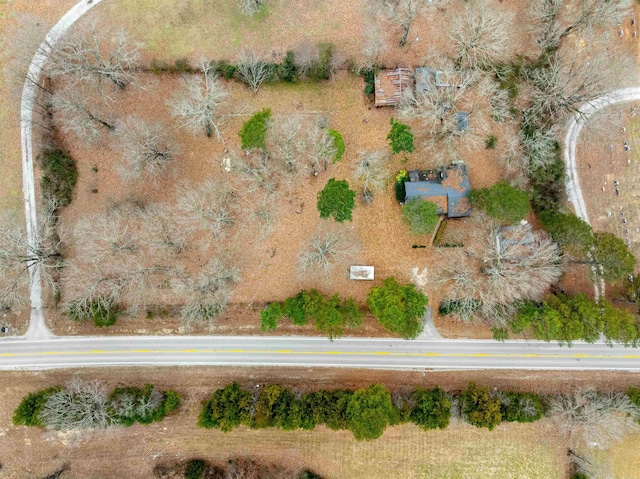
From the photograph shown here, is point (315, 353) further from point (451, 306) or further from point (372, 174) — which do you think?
point (372, 174)

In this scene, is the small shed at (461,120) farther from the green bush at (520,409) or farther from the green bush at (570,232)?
the green bush at (520,409)

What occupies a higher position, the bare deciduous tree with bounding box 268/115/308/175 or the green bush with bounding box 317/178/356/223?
the bare deciduous tree with bounding box 268/115/308/175

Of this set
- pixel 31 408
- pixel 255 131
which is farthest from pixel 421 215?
pixel 31 408

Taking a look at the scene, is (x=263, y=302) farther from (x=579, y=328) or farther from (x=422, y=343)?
(x=579, y=328)

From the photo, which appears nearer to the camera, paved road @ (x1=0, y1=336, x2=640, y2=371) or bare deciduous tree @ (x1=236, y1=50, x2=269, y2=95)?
bare deciduous tree @ (x1=236, y1=50, x2=269, y2=95)

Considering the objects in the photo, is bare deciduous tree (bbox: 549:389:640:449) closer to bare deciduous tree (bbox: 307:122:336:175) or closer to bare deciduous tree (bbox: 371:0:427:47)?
bare deciduous tree (bbox: 307:122:336:175)

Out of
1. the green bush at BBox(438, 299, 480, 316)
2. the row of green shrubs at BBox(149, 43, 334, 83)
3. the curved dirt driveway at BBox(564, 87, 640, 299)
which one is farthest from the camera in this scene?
the curved dirt driveway at BBox(564, 87, 640, 299)

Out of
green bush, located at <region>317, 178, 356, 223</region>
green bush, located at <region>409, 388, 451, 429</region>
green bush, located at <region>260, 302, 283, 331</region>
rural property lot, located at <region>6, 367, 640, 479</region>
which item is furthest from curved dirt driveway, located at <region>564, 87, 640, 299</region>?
green bush, located at <region>260, 302, 283, 331</region>

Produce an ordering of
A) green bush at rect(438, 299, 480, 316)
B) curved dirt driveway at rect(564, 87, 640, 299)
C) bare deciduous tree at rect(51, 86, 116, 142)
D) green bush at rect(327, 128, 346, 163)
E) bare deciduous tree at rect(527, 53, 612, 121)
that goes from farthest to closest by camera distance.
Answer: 1. curved dirt driveway at rect(564, 87, 640, 299)
2. bare deciduous tree at rect(51, 86, 116, 142)
3. green bush at rect(438, 299, 480, 316)
4. bare deciduous tree at rect(527, 53, 612, 121)
5. green bush at rect(327, 128, 346, 163)

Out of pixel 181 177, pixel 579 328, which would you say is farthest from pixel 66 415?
pixel 579 328
